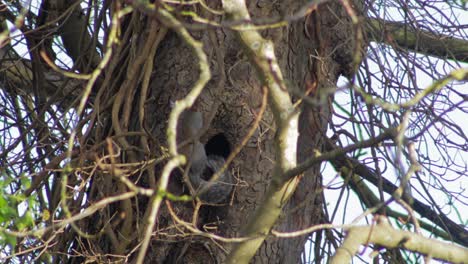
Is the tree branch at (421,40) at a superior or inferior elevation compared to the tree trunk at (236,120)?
superior

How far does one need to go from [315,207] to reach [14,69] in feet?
5.99

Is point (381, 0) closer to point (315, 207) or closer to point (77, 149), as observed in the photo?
point (315, 207)

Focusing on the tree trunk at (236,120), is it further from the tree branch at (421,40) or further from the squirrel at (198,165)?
the tree branch at (421,40)

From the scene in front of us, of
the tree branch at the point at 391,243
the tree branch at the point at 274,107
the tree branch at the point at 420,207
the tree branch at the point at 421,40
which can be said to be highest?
the tree branch at the point at 421,40

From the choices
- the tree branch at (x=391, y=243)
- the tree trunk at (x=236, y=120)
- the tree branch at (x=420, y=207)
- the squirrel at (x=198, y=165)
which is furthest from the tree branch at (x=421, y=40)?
the tree branch at (x=391, y=243)

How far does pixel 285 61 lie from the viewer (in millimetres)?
3264

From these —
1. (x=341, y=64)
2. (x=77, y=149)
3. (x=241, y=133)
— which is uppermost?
(x=341, y=64)

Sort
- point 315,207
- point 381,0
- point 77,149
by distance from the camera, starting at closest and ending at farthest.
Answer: point 77,149, point 315,207, point 381,0

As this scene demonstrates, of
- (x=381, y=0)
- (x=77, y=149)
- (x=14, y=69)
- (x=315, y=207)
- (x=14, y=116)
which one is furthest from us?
(x=14, y=69)

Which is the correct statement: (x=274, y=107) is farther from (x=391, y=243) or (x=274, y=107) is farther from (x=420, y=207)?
(x=420, y=207)

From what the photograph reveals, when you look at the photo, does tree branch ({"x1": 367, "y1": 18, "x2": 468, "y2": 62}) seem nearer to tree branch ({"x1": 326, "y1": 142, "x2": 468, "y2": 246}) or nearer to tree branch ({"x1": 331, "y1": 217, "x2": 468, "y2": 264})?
tree branch ({"x1": 326, "y1": 142, "x2": 468, "y2": 246})

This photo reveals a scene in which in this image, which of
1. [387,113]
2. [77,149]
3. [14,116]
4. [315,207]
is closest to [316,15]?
[387,113]

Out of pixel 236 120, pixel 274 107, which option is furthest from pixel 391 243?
pixel 236 120

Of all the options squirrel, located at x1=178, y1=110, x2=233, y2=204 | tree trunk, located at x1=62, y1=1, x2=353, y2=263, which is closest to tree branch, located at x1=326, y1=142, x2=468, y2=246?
tree trunk, located at x1=62, y1=1, x2=353, y2=263
